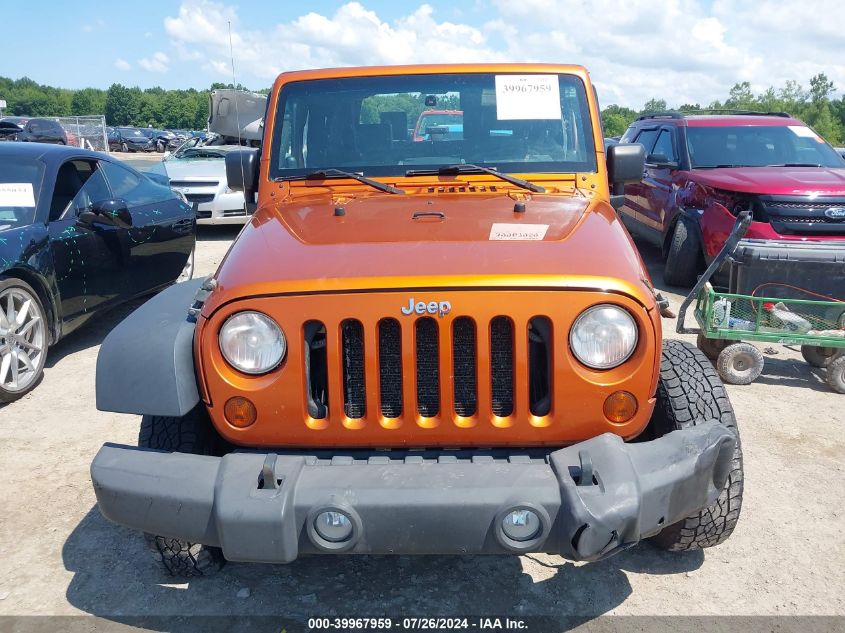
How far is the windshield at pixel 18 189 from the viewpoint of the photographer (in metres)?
5.09

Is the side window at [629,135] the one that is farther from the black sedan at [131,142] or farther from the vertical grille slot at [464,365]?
the black sedan at [131,142]

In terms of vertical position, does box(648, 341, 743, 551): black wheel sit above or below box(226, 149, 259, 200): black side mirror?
below

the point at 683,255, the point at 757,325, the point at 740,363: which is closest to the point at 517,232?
the point at 757,325

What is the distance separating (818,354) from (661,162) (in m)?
3.33

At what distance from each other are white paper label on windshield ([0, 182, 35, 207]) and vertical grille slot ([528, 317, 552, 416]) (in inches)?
166

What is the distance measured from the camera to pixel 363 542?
2.19 metres

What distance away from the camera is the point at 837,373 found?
4934 millimetres

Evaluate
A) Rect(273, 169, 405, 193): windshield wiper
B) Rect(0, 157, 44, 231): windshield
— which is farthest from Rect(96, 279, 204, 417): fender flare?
Rect(0, 157, 44, 231): windshield

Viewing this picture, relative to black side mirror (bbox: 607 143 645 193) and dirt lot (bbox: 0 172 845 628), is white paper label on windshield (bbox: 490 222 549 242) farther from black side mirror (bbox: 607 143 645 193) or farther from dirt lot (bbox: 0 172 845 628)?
dirt lot (bbox: 0 172 845 628)

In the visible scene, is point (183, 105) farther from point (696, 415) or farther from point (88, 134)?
point (696, 415)

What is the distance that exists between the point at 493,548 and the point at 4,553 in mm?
2233

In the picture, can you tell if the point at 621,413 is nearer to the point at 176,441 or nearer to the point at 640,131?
the point at 176,441

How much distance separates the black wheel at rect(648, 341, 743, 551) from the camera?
2686 mm

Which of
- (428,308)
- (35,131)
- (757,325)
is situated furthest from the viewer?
(35,131)
